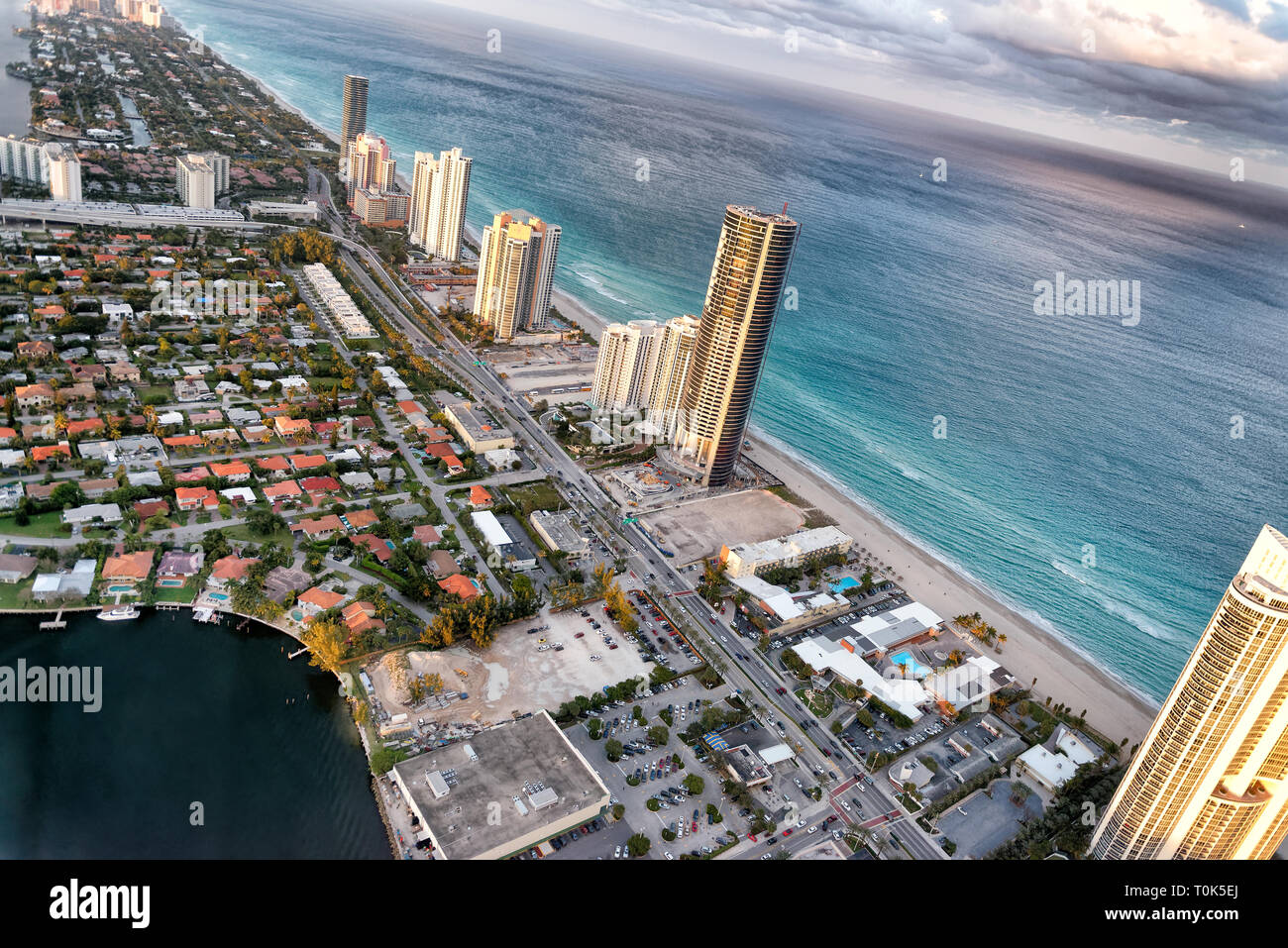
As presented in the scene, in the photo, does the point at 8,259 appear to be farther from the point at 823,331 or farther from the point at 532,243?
the point at 823,331

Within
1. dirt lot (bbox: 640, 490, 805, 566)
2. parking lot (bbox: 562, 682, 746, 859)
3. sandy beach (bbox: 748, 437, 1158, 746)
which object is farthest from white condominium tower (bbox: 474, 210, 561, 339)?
parking lot (bbox: 562, 682, 746, 859)

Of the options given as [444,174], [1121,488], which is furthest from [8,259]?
[1121,488]

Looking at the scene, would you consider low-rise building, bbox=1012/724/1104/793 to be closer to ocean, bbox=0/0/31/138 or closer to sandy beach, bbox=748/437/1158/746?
sandy beach, bbox=748/437/1158/746

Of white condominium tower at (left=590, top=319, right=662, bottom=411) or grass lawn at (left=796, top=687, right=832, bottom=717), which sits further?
white condominium tower at (left=590, top=319, right=662, bottom=411)

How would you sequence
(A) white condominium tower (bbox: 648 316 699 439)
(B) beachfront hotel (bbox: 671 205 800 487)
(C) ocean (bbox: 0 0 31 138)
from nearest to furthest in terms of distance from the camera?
1. (B) beachfront hotel (bbox: 671 205 800 487)
2. (A) white condominium tower (bbox: 648 316 699 439)
3. (C) ocean (bbox: 0 0 31 138)

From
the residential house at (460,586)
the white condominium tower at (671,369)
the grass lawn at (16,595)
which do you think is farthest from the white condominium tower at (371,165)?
the residential house at (460,586)

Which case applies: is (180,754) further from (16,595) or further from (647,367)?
(647,367)

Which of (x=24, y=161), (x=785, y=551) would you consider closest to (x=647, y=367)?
(x=785, y=551)

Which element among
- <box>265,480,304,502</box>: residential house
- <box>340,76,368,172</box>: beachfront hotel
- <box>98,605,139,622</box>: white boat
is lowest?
<box>98,605,139,622</box>: white boat
